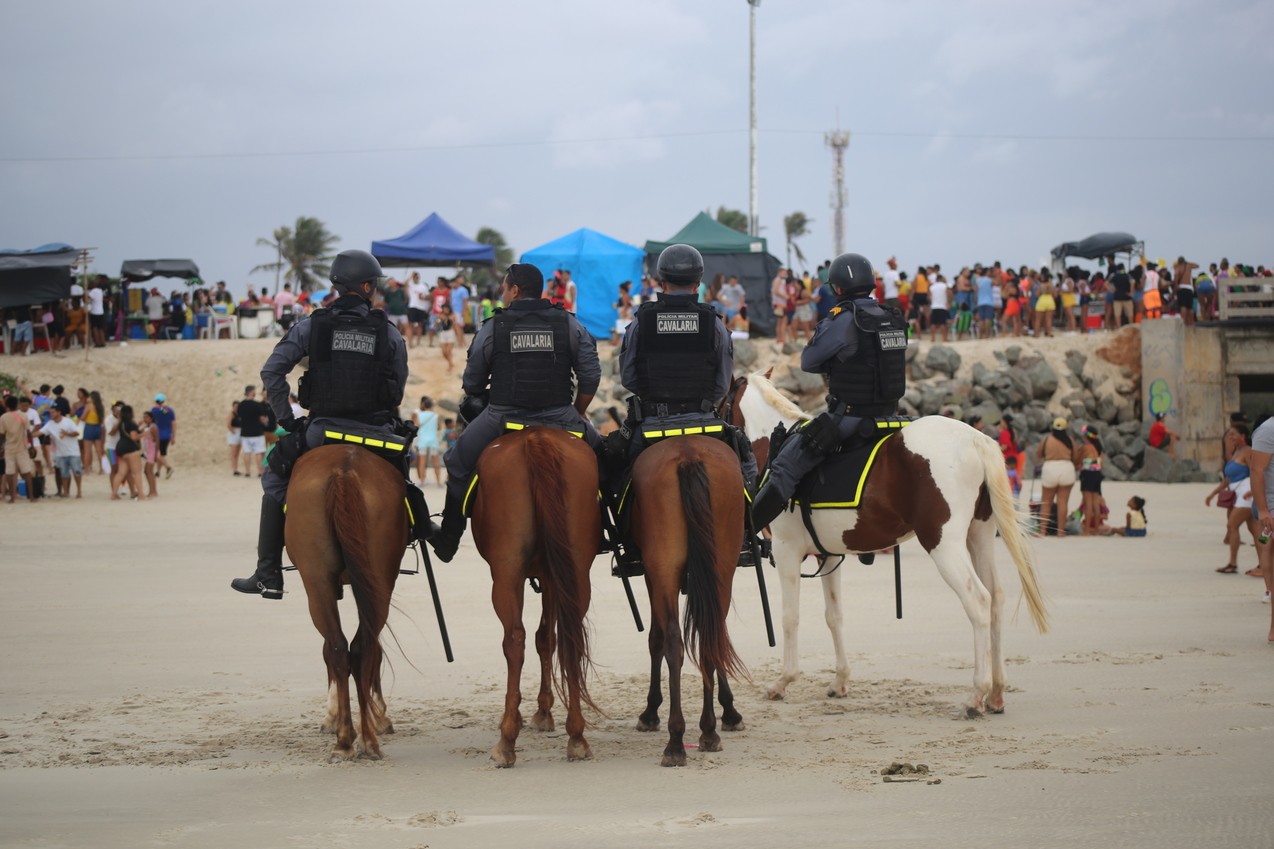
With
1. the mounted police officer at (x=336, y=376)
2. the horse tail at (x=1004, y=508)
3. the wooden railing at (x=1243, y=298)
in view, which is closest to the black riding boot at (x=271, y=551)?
the mounted police officer at (x=336, y=376)

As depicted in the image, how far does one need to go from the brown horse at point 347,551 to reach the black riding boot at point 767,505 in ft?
9.64

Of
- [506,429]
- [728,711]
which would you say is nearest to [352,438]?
[506,429]

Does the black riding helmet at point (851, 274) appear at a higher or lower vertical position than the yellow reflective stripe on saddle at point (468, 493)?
higher

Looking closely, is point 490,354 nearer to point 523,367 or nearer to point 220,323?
point 523,367

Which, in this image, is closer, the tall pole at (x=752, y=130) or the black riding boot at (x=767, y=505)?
the black riding boot at (x=767, y=505)

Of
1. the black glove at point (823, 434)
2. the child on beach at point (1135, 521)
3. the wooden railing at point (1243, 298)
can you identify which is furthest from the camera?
the wooden railing at point (1243, 298)

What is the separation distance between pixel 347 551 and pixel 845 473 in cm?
384

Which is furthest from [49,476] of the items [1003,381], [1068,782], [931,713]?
[1068,782]

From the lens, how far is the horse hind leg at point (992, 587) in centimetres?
889

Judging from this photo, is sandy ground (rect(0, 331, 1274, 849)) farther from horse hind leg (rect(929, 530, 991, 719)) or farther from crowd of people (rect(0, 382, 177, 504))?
crowd of people (rect(0, 382, 177, 504))

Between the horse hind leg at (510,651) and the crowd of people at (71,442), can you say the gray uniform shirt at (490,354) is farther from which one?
the crowd of people at (71,442)

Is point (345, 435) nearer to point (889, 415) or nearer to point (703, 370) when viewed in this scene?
point (703, 370)

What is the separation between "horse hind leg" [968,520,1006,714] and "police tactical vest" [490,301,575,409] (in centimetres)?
355

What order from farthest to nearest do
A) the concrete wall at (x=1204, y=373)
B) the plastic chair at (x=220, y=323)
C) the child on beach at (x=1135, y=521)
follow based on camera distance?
the plastic chair at (x=220, y=323)
the concrete wall at (x=1204, y=373)
the child on beach at (x=1135, y=521)
